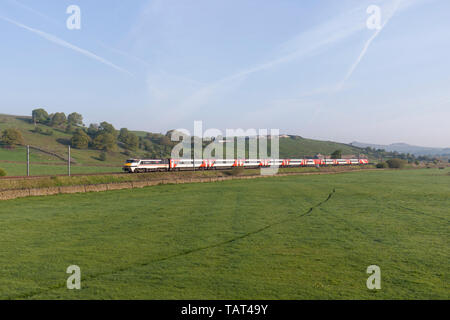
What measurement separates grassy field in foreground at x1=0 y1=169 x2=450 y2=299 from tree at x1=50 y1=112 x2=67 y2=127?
147 m

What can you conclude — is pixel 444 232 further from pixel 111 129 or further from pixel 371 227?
pixel 111 129

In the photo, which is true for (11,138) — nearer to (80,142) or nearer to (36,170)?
(80,142)

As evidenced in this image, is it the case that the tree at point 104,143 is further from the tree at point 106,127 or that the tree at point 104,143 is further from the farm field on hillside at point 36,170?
the tree at point 106,127

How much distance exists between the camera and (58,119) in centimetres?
15250

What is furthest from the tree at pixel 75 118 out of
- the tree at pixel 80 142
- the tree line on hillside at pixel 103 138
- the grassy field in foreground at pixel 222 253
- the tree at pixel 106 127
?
the grassy field in foreground at pixel 222 253

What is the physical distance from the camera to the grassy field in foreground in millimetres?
7805

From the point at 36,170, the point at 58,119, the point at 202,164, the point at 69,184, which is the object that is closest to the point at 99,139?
the point at 36,170

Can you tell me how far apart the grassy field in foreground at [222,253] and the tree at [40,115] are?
521 feet

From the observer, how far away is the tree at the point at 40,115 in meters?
158

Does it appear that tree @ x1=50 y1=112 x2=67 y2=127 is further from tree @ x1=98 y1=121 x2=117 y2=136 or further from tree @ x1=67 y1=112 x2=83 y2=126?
tree @ x1=98 y1=121 x2=117 y2=136

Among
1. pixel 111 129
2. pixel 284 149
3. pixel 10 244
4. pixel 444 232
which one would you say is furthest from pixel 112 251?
pixel 284 149

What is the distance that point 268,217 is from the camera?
18125mm

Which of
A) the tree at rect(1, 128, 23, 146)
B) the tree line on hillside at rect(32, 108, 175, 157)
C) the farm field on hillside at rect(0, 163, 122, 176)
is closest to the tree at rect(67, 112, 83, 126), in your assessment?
the tree line on hillside at rect(32, 108, 175, 157)
